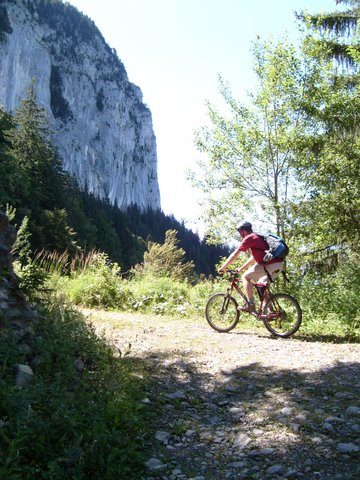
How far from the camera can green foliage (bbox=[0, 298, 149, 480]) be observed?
264 cm

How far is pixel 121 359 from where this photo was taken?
16.2 feet

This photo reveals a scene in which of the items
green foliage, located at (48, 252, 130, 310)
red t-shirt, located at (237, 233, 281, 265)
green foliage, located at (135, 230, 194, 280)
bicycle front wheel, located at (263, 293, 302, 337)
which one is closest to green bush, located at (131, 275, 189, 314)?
green foliage, located at (48, 252, 130, 310)

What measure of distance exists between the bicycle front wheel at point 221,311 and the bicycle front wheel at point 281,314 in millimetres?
795

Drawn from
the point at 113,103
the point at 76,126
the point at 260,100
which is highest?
the point at 113,103

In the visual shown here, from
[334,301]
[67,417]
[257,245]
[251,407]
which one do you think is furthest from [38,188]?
[67,417]

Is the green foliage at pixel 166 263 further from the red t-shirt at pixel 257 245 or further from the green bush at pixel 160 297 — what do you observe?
the red t-shirt at pixel 257 245

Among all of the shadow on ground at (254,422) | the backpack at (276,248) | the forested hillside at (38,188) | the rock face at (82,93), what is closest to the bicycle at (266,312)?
the backpack at (276,248)

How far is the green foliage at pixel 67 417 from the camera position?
2641 mm

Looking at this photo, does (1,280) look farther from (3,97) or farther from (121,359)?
(3,97)

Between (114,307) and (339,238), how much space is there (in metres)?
5.13

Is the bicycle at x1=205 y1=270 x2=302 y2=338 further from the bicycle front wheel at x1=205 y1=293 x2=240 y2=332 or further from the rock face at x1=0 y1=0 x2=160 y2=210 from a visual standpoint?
the rock face at x1=0 y1=0 x2=160 y2=210

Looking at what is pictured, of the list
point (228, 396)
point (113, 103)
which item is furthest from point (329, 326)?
point (113, 103)

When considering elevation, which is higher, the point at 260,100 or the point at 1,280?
the point at 260,100

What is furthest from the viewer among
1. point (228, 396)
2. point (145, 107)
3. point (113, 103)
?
point (145, 107)
